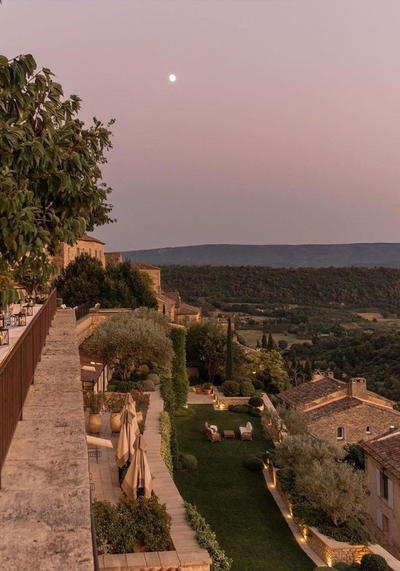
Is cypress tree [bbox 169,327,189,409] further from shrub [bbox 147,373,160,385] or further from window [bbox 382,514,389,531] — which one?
window [bbox 382,514,389,531]

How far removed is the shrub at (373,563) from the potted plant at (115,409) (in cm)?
883

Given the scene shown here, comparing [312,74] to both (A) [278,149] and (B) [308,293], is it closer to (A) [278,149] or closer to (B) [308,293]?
(A) [278,149]

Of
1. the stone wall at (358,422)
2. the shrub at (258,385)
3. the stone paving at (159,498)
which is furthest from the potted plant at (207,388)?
the stone paving at (159,498)

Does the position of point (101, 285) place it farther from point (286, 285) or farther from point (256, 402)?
point (286, 285)

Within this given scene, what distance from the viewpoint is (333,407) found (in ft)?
101

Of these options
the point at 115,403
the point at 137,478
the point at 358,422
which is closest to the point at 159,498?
the point at 137,478

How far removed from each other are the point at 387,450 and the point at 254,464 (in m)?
6.85

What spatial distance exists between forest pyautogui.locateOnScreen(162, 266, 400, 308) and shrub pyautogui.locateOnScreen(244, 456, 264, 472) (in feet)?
263

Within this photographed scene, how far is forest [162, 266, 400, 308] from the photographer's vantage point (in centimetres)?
10850

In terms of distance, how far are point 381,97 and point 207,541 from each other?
5509cm

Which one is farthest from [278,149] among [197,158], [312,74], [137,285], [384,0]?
[137,285]

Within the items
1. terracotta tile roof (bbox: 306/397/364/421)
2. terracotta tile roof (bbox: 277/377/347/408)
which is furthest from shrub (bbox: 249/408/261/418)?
terracotta tile roof (bbox: 306/397/364/421)

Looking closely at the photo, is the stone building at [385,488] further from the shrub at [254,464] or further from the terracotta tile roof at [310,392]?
the terracotta tile roof at [310,392]

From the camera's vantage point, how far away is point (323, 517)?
1759 cm
